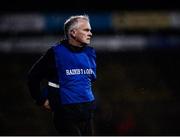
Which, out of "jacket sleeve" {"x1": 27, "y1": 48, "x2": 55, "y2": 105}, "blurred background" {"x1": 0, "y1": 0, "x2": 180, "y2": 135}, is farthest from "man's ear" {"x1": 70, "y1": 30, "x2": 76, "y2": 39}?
"blurred background" {"x1": 0, "y1": 0, "x2": 180, "y2": 135}

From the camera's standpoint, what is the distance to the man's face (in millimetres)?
3438

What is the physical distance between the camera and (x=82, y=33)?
11.3 feet

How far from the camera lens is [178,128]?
1191cm

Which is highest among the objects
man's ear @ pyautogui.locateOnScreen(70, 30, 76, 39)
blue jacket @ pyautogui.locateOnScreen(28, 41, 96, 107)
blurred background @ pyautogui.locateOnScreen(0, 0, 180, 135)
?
man's ear @ pyautogui.locateOnScreen(70, 30, 76, 39)

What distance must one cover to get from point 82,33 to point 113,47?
1009 centimetres

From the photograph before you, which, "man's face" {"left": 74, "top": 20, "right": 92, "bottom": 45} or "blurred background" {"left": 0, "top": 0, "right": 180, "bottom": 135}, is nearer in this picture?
"man's face" {"left": 74, "top": 20, "right": 92, "bottom": 45}

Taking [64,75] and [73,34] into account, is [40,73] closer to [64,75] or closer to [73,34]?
[64,75]

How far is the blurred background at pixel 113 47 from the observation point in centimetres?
1277

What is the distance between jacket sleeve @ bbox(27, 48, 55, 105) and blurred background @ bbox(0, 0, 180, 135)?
894 centimetres

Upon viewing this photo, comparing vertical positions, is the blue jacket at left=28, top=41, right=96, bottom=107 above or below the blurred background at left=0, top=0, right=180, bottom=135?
above

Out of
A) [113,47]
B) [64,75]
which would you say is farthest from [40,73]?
[113,47]

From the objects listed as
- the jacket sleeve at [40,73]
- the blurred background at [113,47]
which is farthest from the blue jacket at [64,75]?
the blurred background at [113,47]

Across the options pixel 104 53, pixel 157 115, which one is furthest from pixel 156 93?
pixel 104 53

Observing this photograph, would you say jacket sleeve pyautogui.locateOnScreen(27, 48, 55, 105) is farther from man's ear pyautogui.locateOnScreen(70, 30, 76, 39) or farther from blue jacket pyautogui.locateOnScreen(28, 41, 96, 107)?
man's ear pyautogui.locateOnScreen(70, 30, 76, 39)
